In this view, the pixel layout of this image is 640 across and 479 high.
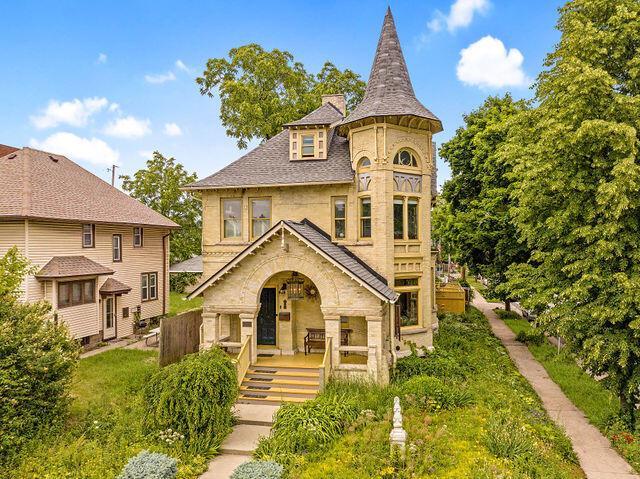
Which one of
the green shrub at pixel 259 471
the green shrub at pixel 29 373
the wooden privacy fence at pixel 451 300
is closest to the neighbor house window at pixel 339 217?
the green shrub at pixel 259 471

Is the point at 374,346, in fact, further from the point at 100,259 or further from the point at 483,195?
the point at 100,259

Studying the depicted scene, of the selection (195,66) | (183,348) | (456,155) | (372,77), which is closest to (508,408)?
(183,348)

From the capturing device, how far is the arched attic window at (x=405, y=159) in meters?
16.5

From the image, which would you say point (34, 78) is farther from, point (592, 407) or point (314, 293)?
point (592, 407)

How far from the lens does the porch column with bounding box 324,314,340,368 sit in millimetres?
14320

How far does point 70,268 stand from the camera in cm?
1973

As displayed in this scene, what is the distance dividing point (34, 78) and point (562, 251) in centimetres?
2400

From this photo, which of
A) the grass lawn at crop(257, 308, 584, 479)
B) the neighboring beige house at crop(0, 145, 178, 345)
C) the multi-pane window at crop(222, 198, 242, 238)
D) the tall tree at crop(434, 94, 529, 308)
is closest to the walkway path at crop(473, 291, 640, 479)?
the grass lawn at crop(257, 308, 584, 479)

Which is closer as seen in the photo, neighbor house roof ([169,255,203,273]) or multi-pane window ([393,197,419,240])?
multi-pane window ([393,197,419,240])

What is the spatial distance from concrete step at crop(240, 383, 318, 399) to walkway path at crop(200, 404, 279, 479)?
21.7 inches

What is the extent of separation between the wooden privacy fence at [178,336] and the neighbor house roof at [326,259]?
77.3 inches

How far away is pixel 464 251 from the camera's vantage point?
24828 mm

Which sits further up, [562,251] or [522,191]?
[522,191]

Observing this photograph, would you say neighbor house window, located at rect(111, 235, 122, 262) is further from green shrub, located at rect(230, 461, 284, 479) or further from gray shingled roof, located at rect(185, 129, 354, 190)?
green shrub, located at rect(230, 461, 284, 479)
